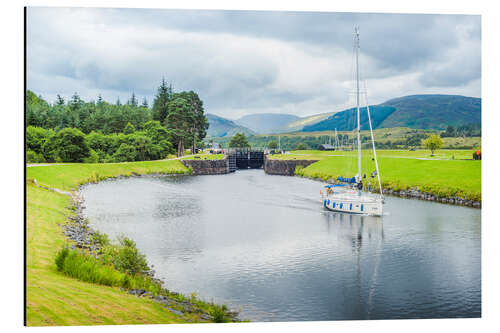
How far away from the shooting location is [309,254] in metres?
14.0

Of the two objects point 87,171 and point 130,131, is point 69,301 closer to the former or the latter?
point 87,171

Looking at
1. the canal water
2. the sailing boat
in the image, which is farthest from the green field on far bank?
the sailing boat

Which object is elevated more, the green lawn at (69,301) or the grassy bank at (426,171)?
the grassy bank at (426,171)

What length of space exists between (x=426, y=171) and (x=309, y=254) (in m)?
17.6

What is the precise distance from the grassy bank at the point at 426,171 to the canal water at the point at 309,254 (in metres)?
1.36

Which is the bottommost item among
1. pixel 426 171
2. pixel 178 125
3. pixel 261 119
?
pixel 426 171

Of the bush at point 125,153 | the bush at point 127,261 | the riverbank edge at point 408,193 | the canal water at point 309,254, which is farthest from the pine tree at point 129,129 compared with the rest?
the bush at point 127,261

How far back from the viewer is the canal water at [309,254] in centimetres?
982

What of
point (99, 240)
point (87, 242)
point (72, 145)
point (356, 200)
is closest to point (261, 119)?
point (356, 200)

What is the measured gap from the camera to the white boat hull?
2055cm

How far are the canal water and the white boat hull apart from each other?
44 cm

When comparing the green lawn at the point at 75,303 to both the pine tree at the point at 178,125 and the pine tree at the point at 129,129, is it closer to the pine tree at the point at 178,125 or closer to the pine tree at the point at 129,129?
the pine tree at the point at 178,125

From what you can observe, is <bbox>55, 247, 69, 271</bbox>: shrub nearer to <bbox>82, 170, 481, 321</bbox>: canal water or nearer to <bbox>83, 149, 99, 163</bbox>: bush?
<bbox>82, 170, 481, 321</bbox>: canal water
